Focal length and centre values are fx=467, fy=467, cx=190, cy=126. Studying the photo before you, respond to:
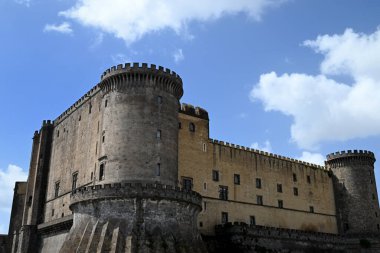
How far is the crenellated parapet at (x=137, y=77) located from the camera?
141 feet

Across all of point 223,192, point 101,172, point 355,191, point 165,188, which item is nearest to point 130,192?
point 165,188

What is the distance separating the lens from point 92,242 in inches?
1396

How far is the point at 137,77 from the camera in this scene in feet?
141

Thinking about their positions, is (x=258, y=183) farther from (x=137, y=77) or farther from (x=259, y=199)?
(x=137, y=77)

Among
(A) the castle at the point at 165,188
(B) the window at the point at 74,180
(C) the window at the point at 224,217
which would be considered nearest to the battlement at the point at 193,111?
(A) the castle at the point at 165,188

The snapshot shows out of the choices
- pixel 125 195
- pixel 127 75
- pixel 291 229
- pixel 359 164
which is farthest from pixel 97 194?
pixel 359 164

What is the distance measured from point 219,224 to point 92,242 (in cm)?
1767

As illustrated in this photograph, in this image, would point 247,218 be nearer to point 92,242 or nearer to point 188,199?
point 188,199

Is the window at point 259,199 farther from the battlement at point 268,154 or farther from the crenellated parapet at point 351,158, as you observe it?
the crenellated parapet at point 351,158

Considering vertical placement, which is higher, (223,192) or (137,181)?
(223,192)

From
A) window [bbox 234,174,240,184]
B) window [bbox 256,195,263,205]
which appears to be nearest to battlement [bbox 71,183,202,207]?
window [bbox 234,174,240,184]

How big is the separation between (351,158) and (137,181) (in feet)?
122

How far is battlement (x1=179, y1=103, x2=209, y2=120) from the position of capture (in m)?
50.4

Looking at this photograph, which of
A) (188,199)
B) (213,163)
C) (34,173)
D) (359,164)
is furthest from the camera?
(359,164)
